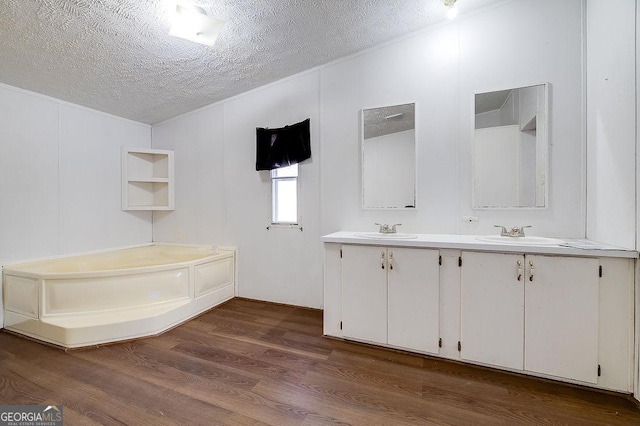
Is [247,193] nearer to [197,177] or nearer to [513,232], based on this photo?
[197,177]

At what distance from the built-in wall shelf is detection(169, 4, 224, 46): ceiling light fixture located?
208 cm

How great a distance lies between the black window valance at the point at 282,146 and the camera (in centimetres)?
282

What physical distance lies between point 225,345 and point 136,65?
8.53 ft

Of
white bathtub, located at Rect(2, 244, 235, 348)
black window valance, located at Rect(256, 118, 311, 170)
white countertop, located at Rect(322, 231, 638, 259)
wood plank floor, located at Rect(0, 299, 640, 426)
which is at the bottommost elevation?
wood plank floor, located at Rect(0, 299, 640, 426)

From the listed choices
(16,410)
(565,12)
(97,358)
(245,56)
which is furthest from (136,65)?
(565,12)

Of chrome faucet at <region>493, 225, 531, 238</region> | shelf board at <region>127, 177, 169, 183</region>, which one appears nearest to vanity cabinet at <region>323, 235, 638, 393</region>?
chrome faucet at <region>493, 225, 531, 238</region>

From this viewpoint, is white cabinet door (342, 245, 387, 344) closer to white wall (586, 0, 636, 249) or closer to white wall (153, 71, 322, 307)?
white wall (153, 71, 322, 307)

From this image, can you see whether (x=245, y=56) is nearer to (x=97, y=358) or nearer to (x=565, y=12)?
(x=565, y=12)

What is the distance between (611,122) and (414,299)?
5.73ft

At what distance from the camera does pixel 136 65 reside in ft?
7.86

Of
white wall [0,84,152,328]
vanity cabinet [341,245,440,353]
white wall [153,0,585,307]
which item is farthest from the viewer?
white wall [0,84,152,328]

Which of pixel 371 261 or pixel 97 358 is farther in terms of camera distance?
pixel 371 261

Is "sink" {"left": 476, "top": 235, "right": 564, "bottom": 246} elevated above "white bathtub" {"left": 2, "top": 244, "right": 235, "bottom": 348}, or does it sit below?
above

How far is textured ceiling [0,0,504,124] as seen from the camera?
1.82 m
